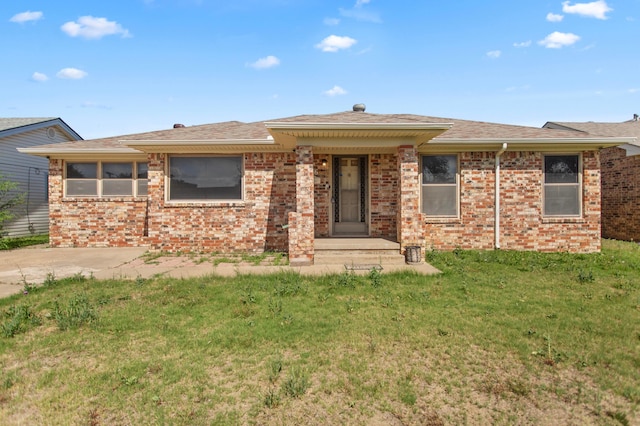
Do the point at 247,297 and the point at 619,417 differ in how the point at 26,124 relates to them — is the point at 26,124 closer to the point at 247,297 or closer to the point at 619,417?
the point at 247,297

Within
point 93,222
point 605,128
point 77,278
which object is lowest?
point 77,278

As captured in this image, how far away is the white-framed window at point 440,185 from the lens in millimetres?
9227

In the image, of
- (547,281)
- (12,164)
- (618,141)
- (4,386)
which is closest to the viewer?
(4,386)

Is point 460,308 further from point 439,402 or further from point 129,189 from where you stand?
point 129,189

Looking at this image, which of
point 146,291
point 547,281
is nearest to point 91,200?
point 146,291

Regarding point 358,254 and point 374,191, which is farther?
point 374,191

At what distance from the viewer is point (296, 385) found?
2.67 meters

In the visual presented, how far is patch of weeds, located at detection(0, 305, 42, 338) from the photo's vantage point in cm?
381

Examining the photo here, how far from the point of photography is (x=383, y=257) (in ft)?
25.0

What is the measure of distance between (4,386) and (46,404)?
1.92 feet

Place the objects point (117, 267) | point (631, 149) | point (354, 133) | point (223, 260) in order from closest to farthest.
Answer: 1. point (117, 267)
2. point (354, 133)
3. point (223, 260)
4. point (631, 149)

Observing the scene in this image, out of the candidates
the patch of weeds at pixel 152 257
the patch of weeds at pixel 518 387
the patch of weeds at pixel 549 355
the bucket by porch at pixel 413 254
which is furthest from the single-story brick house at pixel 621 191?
the patch of weeds at pixel 152 257

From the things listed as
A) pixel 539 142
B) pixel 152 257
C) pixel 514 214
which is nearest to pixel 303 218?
pixel 152 257

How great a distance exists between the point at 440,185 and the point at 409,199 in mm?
1975
